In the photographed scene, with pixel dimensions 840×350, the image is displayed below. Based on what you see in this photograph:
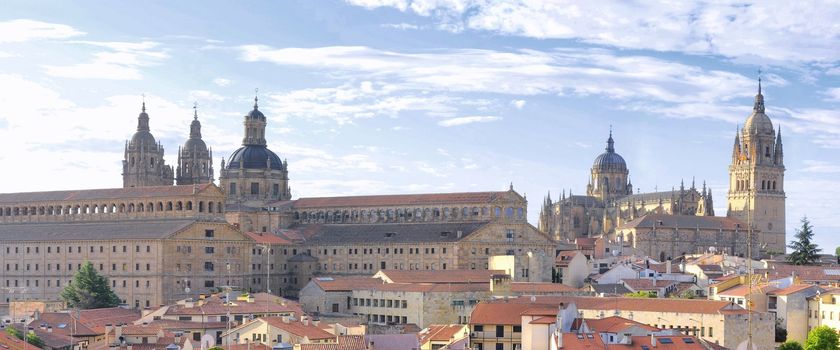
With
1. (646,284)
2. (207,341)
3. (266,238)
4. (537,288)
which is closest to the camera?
(207,341)

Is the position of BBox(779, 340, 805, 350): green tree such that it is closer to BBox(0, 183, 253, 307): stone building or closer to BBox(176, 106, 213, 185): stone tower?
BBox(0, 183, 253, 307): stone building

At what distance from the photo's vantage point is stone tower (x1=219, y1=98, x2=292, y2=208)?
154000 millimetres

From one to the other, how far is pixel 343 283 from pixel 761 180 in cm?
9814

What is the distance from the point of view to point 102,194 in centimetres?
13550

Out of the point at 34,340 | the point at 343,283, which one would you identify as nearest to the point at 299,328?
the point at 34,340

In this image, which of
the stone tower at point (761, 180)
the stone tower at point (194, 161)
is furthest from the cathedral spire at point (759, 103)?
the stone tower at point (194, 161)

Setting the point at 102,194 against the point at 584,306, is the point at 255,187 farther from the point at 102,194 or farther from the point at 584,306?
the point at 584,306

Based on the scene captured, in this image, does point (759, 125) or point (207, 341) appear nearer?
point (207, 341)

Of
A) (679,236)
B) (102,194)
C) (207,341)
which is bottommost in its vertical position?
(207,341)

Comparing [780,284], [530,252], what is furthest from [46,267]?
[780,284]

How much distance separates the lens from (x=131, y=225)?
128 m

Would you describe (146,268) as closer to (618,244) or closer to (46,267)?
(46,267)

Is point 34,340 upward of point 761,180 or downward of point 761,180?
downward

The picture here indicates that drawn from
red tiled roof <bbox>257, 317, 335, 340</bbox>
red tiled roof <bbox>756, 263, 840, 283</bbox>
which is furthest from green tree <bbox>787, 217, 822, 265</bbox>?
red tiled roof <bbox>257, 317, 335, 340</bbox>
